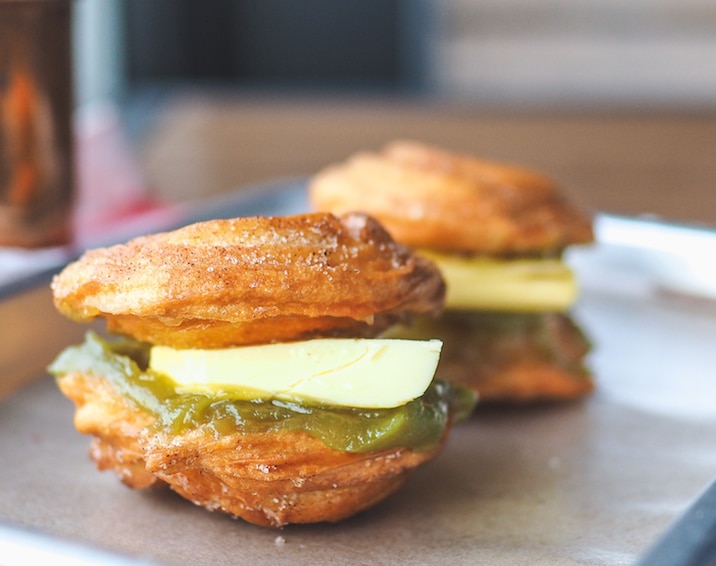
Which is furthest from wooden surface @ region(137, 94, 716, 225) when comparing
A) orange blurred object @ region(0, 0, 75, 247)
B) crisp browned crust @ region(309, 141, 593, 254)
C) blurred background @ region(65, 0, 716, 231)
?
crisp browned crust @ region(309, 141, 593, 254)

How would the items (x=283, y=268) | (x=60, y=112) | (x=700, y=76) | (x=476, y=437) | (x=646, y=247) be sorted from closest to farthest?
1. (x=283, y=268)
2. (x=476, y=437)
3. (x=60, y=112)
4. (x=646, y=247)
5. (x=700, y=76)

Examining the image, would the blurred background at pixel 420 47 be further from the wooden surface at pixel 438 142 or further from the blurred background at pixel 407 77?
the wooden surface at pixel 438 142

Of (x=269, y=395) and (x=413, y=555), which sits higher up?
(x=269, y=395)

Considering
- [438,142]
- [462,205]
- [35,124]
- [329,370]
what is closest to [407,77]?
[438,142]

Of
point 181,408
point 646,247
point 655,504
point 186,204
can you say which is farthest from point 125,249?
point 186,204

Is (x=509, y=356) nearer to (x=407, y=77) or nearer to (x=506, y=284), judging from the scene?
(x=506, y=284)

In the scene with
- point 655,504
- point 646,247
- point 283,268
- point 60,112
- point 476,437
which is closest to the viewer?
point 283,268

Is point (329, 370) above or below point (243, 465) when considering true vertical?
above

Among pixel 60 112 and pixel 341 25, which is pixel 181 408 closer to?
pixel 60 112
